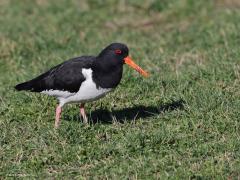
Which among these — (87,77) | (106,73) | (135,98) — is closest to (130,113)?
(135,98)

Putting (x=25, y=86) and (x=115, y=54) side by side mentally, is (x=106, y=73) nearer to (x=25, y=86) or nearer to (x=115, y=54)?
(x=115, y=54)

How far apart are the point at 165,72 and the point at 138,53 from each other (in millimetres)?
1557

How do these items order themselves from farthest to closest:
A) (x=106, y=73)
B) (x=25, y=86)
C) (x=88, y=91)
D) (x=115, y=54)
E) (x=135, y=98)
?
1. (x=135, y=98)
2. (x=25, y=86)
3. (x=115, y=54)
4. (x=106, y=73)
5. (x=88, y=91)

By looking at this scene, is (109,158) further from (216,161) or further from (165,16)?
(165,16)

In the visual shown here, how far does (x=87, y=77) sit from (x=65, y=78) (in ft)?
1.03

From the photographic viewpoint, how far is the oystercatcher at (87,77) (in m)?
7.48

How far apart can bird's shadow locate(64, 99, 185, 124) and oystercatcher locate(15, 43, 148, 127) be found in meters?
0.41

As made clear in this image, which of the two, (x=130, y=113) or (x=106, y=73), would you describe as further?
(x=130, y=113)

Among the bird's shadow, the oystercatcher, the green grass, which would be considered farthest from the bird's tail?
the bird's shadow

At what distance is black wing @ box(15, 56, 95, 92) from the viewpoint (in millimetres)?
7570

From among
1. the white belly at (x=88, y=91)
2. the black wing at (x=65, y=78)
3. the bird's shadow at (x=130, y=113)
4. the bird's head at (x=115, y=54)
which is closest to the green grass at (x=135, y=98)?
the bird's shadow at (x=130, y=113)

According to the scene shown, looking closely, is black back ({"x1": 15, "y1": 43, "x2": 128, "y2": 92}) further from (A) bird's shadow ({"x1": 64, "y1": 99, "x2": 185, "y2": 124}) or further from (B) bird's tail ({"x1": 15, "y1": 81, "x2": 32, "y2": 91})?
(A) bird's shadow ({"x1": 64, "y1": 99, "x2": 185, "y2": 124})

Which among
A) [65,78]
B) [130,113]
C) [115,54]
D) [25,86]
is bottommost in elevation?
[130,113]

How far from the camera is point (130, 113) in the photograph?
8.39 metres
